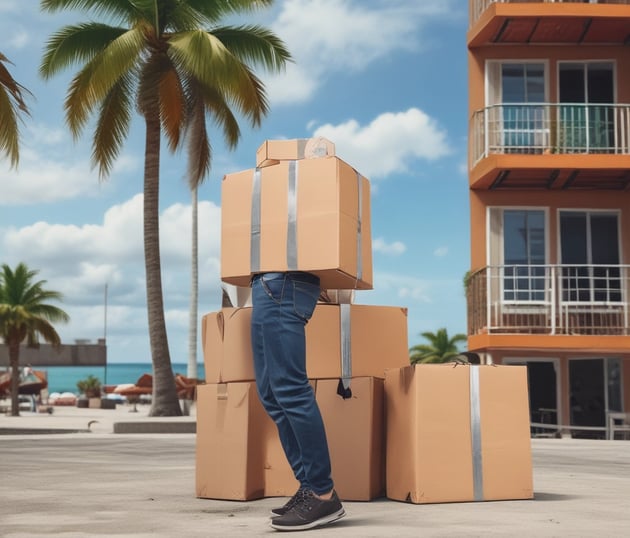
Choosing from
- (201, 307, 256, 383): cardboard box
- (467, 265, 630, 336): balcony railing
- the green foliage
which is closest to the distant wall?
the green foliage

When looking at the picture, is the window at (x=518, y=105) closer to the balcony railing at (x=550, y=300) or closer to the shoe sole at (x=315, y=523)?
the balcony railing at (x=550, y=300)

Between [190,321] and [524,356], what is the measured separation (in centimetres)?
1840

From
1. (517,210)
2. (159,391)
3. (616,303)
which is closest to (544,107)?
(517,210)

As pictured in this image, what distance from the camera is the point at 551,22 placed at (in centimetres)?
2078

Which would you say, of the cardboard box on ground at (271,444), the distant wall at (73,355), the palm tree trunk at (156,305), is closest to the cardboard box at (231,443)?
the cardboard box on ground at (271,444)

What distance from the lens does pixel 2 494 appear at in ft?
21.1

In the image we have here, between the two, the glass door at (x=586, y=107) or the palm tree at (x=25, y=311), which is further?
the palm tree at (x=25, y=311)

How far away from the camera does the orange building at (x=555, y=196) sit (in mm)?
20469

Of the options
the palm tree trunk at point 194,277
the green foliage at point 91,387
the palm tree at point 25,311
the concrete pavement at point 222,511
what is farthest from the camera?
the green foliage at point 91,387

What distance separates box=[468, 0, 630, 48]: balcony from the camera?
20531 millimetres

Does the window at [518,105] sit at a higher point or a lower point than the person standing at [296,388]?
higher

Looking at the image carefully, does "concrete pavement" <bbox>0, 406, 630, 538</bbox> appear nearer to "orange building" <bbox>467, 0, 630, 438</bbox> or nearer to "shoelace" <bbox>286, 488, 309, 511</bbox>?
"shoelace" <bbox>286, 488, 309, 511</bbox>

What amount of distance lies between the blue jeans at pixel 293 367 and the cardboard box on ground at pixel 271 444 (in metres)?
0.87

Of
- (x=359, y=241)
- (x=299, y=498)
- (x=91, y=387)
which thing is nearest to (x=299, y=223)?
(x=359, y=241)
